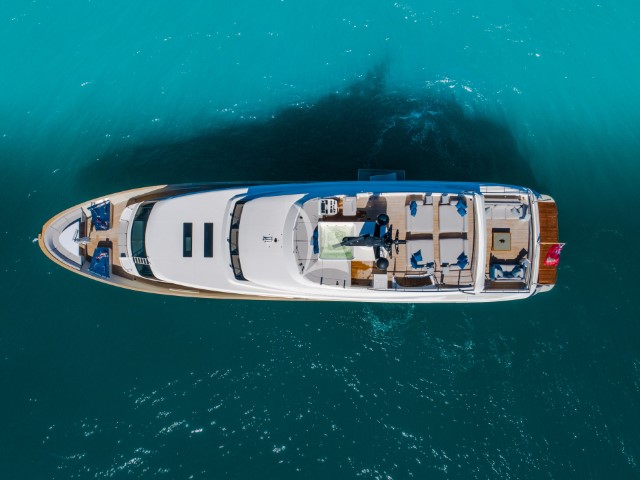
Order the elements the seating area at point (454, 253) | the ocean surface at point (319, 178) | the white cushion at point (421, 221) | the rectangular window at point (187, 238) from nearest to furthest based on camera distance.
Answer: the seating area at point (454, 253) → the white cushion at point (421, 221) → the rectangular window at point (187, 238) → the ocean surface at point (319, 178)

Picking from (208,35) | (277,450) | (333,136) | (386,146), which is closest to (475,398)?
(277,450)

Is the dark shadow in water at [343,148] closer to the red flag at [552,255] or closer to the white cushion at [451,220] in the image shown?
A: the white cushion at [451,220]

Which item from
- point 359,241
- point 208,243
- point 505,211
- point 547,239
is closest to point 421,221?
point 359,241

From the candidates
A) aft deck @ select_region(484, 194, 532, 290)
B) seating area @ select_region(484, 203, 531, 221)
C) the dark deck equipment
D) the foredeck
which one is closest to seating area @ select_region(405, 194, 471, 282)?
seating area @ select_region(484, 203, 531, 221)

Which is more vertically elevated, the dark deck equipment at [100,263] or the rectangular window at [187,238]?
the rectangular window at [187,238]

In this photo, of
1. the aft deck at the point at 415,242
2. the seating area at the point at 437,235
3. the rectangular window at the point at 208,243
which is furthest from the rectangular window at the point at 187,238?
the seating area at the point at 437,235

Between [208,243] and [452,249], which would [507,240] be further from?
[208,243]
